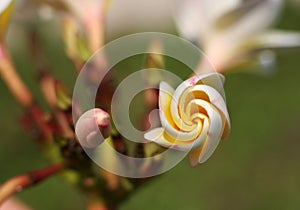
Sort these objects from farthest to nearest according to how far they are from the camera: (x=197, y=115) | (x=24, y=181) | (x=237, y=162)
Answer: (x=237, y=162)
(x=24, y=181)
(x=197, y=115)

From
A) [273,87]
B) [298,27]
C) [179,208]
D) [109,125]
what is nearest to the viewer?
[109,125]

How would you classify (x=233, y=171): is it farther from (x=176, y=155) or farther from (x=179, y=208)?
(x=176, y=155)

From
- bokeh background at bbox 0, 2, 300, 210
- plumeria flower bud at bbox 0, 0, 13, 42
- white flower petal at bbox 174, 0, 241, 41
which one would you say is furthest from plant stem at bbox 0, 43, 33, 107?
bokeh background at bbox 0, 2, 300, 210

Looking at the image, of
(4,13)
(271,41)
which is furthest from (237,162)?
(4,13)

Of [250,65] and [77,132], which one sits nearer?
[77,132]

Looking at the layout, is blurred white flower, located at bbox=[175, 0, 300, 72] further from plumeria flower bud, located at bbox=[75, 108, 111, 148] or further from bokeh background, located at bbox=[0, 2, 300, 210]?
bokeh background, located at bbox=[0, 2, 300, 210]

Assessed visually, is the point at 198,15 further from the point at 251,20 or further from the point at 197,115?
the point at 197,115

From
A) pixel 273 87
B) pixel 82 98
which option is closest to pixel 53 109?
pixel 82 98
